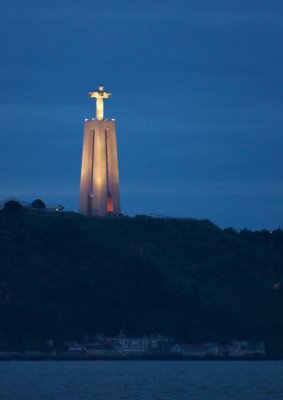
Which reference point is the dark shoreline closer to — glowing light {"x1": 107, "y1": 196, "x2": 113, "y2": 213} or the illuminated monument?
the illuminated monument

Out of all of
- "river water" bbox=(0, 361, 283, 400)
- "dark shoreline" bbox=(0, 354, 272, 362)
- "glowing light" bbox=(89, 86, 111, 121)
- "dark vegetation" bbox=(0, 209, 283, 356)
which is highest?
"glowing light" bbox=(89, 86, 111, 121)

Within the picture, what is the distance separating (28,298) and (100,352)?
5720 millimetres

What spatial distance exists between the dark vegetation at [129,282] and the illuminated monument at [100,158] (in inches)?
94.0

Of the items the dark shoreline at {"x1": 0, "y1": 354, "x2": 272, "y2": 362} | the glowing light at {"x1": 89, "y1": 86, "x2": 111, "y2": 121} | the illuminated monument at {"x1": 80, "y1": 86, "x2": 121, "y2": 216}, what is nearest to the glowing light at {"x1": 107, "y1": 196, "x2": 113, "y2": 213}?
the illuminated monument at {"x1": 80, "y1": 86, "x2": 121, "y2": 216}

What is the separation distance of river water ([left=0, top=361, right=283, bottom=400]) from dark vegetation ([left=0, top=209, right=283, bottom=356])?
253cm

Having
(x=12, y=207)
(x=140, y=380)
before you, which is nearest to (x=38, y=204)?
(x=12, y=207)

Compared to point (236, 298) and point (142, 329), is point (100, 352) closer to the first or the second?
point (142, 329)

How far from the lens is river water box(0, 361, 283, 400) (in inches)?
3083

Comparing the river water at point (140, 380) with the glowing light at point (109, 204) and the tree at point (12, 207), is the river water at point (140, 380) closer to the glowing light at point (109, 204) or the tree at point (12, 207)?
the glowing light at point (109, 204)

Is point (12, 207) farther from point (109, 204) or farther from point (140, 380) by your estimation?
point (140, 380)

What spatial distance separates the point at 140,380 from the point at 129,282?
94.2 ft

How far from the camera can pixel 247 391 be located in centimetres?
8188

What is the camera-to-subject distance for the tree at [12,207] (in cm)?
12621

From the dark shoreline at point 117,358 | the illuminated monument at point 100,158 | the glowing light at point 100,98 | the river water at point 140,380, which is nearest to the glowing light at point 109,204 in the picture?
the illuminated monument at point 100,158
